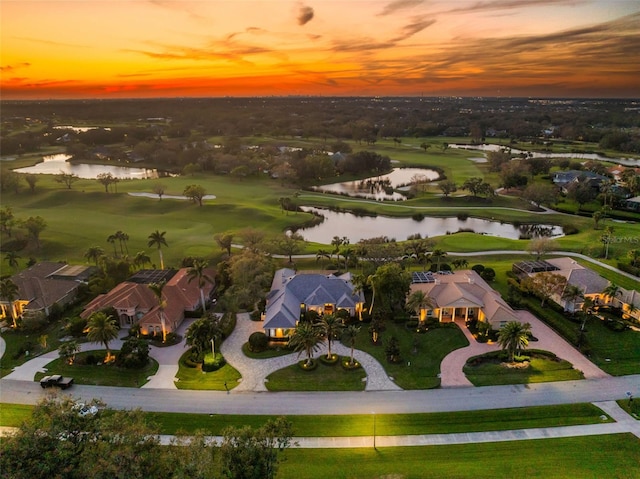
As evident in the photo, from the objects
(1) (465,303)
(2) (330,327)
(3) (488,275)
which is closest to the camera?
(2) (330,327)

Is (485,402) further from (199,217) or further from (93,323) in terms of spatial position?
(199,217)

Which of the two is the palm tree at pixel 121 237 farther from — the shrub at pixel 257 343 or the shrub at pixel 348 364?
the shrub at pixel 348 364

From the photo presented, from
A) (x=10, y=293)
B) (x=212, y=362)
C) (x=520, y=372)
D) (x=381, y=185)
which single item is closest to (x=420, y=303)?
(x=520, y=372)

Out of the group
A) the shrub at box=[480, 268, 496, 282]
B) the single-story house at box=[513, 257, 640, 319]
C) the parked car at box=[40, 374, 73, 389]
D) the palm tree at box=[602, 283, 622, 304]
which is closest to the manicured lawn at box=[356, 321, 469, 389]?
the shrub at box=[480, 268, 496, 282]

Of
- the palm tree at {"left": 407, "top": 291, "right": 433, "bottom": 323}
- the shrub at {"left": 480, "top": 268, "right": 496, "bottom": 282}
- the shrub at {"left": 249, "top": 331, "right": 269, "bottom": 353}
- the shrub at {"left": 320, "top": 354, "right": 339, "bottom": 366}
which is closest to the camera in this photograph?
the shrub at {"left": 320, "top": 354, "right": 339, "bottom": 366}

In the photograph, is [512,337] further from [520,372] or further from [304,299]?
[304,299]

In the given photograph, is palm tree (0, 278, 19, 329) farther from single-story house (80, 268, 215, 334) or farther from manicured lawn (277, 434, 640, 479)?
manicured lawn (277, 434, 640, 479)

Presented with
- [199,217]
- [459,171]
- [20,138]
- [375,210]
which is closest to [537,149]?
[459,171]
